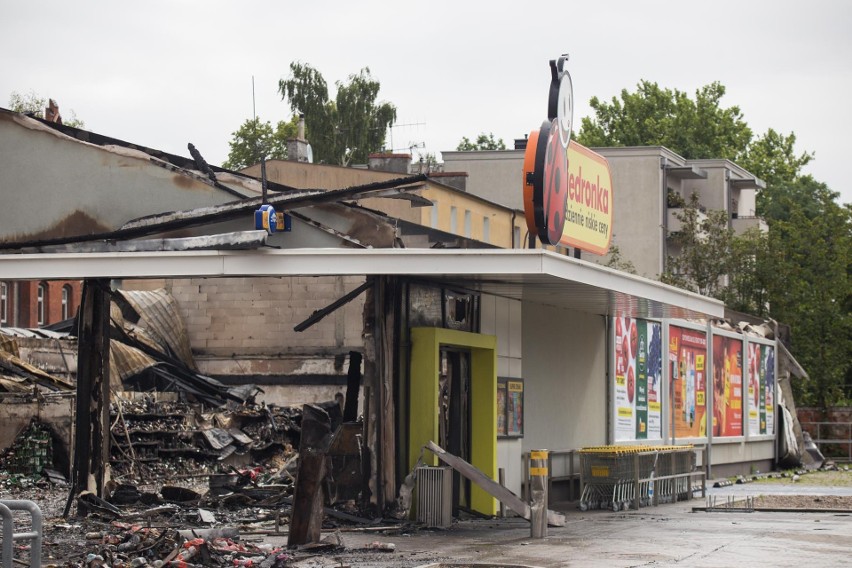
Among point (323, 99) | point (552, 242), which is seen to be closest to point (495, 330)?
point (552, 242)

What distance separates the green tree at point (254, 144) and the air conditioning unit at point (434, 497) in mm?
67919

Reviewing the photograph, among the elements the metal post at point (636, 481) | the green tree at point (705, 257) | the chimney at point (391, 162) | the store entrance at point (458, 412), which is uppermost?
the chimney at point (391, 162)

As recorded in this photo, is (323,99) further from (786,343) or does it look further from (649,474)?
(649,474)

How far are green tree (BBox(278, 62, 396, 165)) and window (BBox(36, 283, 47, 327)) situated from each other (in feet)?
73.4

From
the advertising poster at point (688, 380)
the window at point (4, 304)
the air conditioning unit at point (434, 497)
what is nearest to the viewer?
the air conditioning unit at point (434, 497)

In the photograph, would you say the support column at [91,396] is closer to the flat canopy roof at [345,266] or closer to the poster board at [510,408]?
the flat canopy roof at [345,266]

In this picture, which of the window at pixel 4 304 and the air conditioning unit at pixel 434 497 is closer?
the air conditioning unit at pixel 434 497

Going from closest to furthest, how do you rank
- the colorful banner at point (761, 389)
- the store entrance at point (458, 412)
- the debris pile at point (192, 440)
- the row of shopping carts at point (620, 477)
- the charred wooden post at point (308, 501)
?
the charred wooden post at point (308, 501)
the store entrance at point (458, 412)
the row of shopping carts at point (620, 477)
the debris pile at point (192, 440)
the colorful banner at point (761, 389)

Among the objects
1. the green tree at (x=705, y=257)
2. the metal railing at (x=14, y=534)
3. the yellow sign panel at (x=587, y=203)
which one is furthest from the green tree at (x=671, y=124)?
the metal railing at (x=14, y=534)

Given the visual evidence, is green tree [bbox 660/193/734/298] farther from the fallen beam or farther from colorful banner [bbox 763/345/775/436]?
the fallen beam

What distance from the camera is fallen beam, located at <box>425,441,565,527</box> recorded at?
1683 centimetres

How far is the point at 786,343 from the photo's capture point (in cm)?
4153

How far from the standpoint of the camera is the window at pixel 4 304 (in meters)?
56.4

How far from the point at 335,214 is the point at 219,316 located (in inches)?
604
